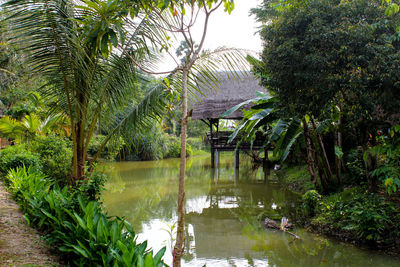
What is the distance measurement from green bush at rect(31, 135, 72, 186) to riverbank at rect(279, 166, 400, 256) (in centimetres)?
513

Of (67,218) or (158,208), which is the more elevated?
(67,218)

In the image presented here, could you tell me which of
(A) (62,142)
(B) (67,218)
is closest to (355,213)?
(B) (67,218)

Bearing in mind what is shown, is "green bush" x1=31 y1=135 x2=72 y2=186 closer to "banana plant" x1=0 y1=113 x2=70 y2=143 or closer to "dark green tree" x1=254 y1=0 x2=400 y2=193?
"banana plant" x1=0 y1=113 x2=70 y2=143

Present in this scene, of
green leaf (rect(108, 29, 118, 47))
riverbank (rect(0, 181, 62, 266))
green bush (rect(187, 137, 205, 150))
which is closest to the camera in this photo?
green leaf (rect(108, 29, 118, 47))

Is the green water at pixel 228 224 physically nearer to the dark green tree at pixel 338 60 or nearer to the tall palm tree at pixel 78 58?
the tall palm tree at pixel 78 58

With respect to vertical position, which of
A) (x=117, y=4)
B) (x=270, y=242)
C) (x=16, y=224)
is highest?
(x=117, y=4)

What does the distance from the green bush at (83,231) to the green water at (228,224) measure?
0.47 m

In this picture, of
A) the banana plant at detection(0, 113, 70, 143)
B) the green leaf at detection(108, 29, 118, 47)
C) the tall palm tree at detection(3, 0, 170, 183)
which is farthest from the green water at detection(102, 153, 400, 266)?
the banana plant at detection(0, 113, 70, 143)

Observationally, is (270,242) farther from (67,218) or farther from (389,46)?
(389,46)

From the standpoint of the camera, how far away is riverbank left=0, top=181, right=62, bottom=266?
305 centimetres

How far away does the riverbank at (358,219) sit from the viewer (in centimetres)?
441

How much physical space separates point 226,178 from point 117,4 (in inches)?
406

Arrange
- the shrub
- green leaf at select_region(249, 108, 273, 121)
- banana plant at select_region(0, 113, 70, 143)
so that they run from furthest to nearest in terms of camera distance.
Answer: banana plant at select_region(0, 113, 70, 143) < green leaf at select_region(249, 108, 273, 121) < the shrub

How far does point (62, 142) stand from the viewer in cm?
749
